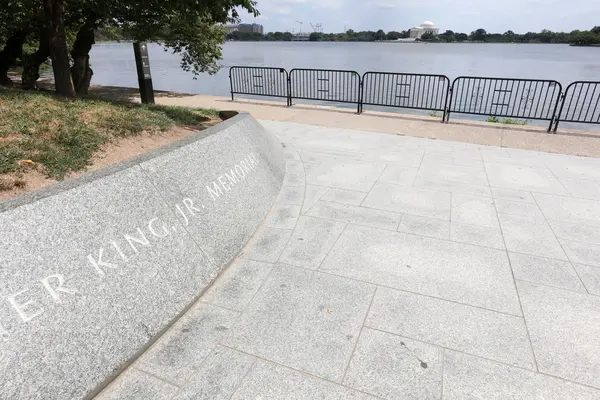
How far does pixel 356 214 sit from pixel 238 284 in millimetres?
2078

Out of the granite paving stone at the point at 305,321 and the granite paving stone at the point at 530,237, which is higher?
the granite paving stone at the point at 305,321

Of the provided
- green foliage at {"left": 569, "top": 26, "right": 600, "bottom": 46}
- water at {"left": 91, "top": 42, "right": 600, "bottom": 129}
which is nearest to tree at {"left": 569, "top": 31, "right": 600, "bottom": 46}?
green foliage at {"left": 569, "top": 26, "right": 600, "bottom": 46}

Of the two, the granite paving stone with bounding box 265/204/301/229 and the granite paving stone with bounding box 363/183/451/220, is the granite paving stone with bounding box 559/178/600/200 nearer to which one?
the granite paving stone with bounding box 363/183/451/220

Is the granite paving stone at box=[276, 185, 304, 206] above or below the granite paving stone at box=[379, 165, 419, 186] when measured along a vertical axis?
above

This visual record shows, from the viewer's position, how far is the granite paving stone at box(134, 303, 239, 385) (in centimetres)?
263

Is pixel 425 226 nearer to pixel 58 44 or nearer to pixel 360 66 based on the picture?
pixel 58 44

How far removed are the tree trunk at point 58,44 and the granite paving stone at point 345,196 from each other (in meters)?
5.60

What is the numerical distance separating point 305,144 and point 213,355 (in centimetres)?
624

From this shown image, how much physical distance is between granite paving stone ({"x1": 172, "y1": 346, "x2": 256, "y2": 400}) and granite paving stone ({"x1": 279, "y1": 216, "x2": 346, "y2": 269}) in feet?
4.32

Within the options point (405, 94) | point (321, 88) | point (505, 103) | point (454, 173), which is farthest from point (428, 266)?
point (505, 103)

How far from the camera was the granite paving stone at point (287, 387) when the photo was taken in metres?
2.43

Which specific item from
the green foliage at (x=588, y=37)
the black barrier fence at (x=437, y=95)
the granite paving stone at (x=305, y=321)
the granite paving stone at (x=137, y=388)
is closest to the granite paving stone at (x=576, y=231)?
the granite paving stone at (x=305, y=321)

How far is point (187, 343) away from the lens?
286 cm

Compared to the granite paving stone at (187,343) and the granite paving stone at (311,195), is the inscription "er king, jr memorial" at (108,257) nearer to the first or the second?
the granite paving stone at (187,343)
